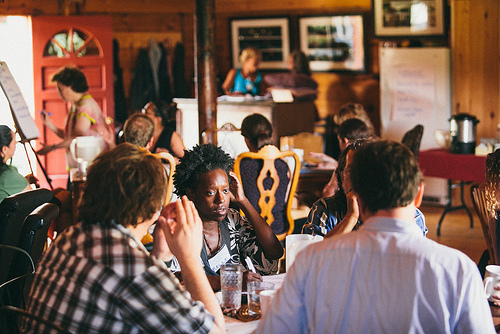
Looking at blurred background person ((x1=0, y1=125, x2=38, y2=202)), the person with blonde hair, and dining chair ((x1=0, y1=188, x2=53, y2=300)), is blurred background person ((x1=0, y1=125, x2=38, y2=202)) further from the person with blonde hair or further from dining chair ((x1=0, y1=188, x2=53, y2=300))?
the person with blonde hair

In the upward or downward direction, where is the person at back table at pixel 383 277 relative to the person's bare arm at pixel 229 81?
downward

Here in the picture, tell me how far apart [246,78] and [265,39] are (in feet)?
2.59

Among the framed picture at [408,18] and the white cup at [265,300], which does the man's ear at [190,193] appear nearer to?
the white cup at [265,300]

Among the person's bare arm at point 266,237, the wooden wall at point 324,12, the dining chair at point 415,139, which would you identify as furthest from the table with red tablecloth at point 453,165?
the person's bare arm at point 266,237

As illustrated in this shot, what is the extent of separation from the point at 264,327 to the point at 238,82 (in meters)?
5.93

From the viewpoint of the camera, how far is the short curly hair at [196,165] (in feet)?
7.53

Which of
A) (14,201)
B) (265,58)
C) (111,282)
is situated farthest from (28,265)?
(265,58)

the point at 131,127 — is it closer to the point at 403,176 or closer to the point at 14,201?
the point at 14,201

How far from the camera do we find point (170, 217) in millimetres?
1610

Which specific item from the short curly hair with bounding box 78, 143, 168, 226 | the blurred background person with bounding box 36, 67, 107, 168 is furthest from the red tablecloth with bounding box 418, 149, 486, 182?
the short curly hair with bounding box 78, 143, 168, 226

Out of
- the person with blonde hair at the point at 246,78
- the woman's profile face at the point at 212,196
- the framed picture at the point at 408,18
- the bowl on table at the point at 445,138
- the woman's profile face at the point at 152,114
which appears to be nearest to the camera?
the woman's profile face at the point at 212,196

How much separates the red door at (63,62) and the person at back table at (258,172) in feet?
10.2

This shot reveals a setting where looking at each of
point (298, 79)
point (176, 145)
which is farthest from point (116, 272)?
point (298, 79)

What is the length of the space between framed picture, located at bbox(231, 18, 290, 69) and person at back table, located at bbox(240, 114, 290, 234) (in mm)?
3521
